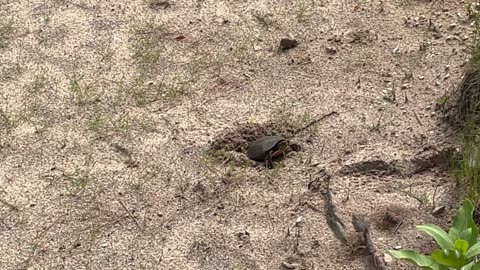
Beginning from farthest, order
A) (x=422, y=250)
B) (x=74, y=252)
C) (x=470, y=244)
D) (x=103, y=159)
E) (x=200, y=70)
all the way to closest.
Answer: (x=200, y=70), (x=103, y=159), (x=74, y=252), (x=422, y=250), (x=470, y=244)

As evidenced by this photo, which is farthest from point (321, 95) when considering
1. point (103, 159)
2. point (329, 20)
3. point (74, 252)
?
point (74, 252)

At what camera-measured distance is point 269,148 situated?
345 cm

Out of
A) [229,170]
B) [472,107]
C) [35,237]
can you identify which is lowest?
[35,237]

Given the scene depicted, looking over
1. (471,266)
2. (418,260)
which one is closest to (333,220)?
(418,260)

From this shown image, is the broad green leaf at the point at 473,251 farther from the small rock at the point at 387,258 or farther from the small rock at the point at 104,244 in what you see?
the small rock at the point at 104,244

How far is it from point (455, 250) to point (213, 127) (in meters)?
1.61

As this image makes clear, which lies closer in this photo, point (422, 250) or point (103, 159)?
point (422, 250)

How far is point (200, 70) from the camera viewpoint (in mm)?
4074

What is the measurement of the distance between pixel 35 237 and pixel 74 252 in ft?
0.67

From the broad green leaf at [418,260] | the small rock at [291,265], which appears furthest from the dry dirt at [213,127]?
the broad green leaf at [418,260]

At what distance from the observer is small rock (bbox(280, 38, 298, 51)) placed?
4.16 meters

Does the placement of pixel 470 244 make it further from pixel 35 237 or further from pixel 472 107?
pixel 35 237

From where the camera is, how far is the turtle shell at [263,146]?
3.46 meters

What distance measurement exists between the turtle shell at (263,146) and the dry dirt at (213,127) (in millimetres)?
68
